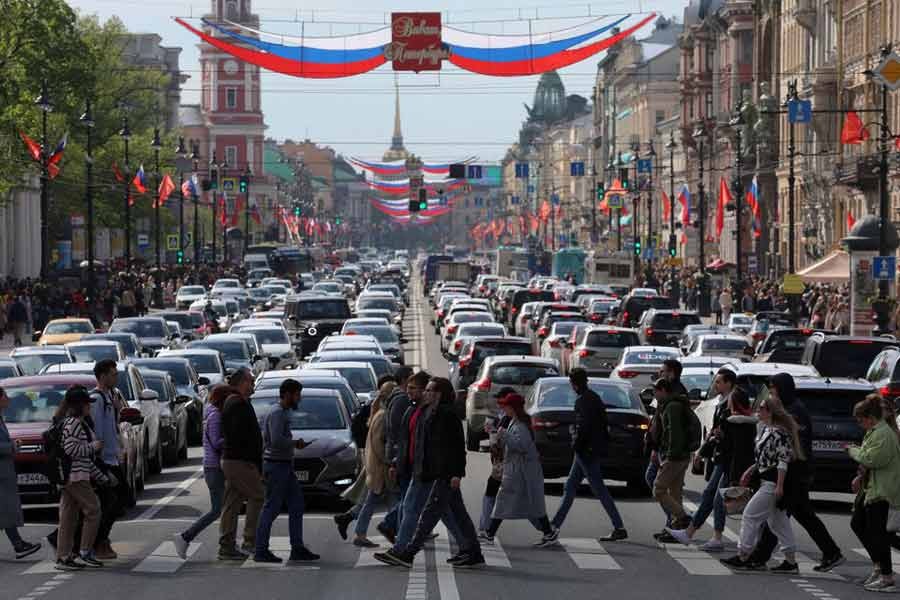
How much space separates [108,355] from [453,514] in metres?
20.7

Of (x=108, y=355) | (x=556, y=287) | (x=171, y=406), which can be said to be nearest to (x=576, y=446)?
(x=171, y=406)

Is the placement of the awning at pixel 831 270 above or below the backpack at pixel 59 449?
above

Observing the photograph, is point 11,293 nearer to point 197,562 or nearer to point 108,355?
point 108,355

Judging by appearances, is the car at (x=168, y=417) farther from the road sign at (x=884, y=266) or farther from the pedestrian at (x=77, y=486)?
the road sign at (x=884, y=266)

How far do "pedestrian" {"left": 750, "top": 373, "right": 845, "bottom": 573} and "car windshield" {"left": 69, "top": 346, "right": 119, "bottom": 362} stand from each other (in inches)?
813

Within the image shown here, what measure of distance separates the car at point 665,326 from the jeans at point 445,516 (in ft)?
107

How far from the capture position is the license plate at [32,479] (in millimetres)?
20938

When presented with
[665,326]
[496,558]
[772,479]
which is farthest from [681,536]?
[665,326]

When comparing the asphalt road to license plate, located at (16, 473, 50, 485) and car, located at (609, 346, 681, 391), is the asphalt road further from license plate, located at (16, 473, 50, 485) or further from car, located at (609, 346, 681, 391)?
car, located at (609, 346, 681, 391)

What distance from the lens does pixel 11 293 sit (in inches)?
2682

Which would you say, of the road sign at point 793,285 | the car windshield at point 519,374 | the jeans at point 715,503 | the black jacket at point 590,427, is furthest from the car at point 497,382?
the road sign at point 793,285

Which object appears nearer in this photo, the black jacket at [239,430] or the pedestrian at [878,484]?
the pedestrian at [878,484]

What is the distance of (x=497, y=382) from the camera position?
31.5m

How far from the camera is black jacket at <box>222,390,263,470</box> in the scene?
57.1 ft
